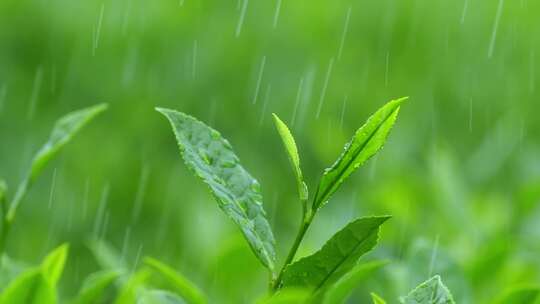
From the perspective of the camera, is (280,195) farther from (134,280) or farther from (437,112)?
(134,280)

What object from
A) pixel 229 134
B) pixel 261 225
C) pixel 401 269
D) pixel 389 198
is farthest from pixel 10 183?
pixel 261 225

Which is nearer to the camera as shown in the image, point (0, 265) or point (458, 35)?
point (0, 265)

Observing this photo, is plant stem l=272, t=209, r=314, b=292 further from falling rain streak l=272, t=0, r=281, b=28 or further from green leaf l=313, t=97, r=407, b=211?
falling rain streak l=272, t=0, r=281, b=28

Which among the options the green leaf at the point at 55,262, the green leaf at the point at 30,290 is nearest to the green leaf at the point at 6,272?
the green leaf at the point at 55,262

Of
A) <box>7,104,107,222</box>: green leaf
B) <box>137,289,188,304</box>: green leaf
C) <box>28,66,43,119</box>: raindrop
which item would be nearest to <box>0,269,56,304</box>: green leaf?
<box>137,289,188,304</box>: green leaf

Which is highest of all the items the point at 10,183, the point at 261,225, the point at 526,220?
the point at 261,225

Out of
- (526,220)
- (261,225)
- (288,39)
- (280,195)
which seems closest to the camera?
(261,225)

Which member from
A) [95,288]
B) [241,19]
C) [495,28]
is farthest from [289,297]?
[495,28]

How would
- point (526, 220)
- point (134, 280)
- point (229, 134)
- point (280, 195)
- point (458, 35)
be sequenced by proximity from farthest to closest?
point (458, 35), point (229, 134), point (280, 195), point (526, 220), point (134, 280)
